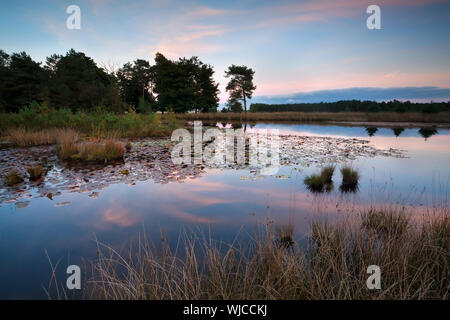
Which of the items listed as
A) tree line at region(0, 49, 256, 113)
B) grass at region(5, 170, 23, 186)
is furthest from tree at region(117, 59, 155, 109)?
grass at region(5, 170, 23, 186)

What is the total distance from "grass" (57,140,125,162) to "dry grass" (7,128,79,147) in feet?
5.92

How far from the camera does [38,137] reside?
36.4ft

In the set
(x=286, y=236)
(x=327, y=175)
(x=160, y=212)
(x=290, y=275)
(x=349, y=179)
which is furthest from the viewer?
(x=327, y=175)

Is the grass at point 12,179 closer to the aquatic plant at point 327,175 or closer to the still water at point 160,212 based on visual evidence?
the still water at point 160,212

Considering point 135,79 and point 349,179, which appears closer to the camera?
point 349,179

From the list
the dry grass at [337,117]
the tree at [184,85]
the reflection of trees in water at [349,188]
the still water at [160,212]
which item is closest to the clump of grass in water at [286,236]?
the still water at [160,212]

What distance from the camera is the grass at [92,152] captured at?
26.9ft

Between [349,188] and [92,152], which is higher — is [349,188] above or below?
below

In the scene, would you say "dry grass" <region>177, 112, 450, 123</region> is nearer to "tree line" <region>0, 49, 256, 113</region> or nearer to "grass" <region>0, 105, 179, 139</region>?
"tree line" <region>0, 49, 256, 113</region>

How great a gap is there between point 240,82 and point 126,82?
2632 centimetres

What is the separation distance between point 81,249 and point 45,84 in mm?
38154

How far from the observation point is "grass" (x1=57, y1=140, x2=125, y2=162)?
26.9 ft

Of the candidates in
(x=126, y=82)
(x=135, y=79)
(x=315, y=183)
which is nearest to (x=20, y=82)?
(x=126, y=82)

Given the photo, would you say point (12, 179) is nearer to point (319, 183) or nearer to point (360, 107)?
point (319, 183)
